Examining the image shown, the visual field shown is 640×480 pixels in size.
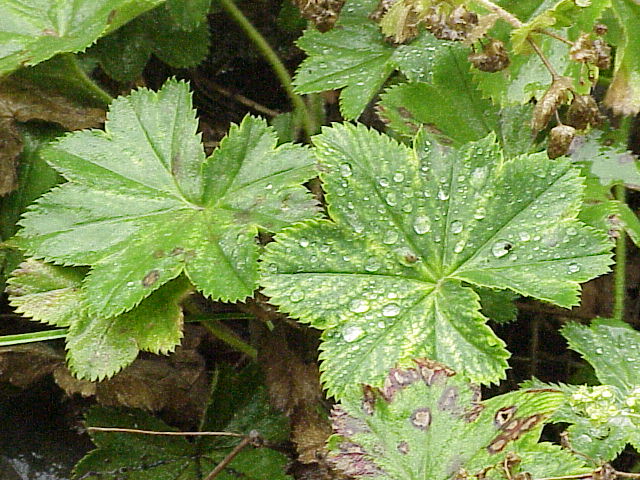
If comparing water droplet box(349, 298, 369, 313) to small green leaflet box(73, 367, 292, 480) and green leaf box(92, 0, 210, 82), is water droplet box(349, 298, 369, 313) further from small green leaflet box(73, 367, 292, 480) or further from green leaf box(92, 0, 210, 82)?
green leaf box(92, 0, 210, 82)

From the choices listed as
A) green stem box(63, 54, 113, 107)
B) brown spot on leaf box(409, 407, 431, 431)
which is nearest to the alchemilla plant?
brown spot on leaf box(409, 407, 431, 431)

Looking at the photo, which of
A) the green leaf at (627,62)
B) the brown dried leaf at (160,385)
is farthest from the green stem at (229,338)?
the green leaf at (627,62)

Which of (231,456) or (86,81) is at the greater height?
(86,81)

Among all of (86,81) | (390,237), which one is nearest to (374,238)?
(390,237)

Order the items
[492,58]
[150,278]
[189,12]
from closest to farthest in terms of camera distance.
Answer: [150,278]
[492,58]
[189,12]

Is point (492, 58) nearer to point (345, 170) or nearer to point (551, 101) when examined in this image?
point (551, 101)

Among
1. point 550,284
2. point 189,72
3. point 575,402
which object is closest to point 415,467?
point 575,402

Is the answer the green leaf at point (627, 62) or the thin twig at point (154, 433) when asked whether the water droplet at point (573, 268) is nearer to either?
the green leaf at point (627, 62)
